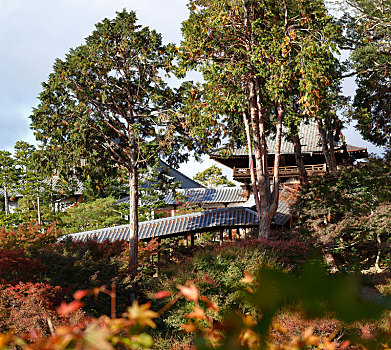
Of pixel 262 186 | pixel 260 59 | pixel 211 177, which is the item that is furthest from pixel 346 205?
pixel 211 177

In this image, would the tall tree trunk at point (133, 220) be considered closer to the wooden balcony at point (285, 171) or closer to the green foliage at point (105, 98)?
the green foliage at point (105, 98)

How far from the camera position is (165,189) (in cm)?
1205

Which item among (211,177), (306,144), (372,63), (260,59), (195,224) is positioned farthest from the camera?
(211,177)

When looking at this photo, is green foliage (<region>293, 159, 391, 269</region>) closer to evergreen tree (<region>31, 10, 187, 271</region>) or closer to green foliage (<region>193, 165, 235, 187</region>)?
evergreen tree (<region>31, 10, 187, 271</region>)

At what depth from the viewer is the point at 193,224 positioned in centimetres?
1352

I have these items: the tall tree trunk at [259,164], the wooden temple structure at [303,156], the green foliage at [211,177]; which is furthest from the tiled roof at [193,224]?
the green foliage at [211,177]

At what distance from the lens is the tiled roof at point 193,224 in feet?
43.6

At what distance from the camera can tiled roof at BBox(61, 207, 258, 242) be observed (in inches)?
523

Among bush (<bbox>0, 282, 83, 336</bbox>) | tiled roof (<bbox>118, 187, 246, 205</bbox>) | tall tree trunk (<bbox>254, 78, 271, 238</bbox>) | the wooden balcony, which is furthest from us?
tiled roof (<bbox>118, 187, 246, 205</bbox>)

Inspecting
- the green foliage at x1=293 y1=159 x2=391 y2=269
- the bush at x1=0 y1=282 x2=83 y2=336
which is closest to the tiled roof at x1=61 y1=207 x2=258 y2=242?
the green foliage at x1=293 y1=159 x2=391 y2=269

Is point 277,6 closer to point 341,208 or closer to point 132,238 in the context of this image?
point 341,208

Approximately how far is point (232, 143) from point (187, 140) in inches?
64.9

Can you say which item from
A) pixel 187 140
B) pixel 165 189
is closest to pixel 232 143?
pixel 187 140

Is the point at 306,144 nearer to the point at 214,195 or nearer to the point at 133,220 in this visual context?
the point at 214,195
